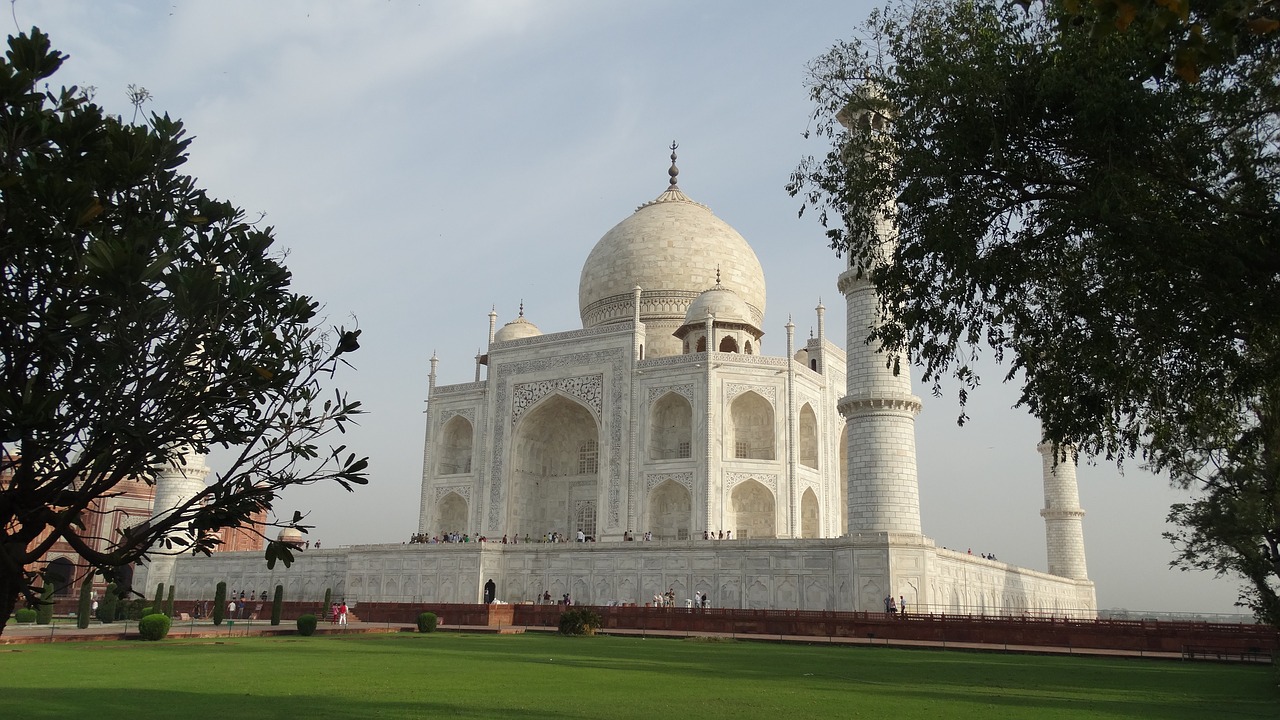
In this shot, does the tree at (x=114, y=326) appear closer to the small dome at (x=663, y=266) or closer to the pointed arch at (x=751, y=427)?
the pointed arch at (x=751, y=427)

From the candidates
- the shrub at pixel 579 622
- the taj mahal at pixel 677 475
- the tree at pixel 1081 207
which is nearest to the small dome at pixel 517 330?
the taj mahal at pixel 677 475

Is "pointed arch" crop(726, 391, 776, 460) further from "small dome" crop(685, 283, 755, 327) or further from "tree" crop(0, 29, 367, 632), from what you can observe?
"tree" crop(0, 29, 367, 632)

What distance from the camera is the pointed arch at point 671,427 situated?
3275 cm

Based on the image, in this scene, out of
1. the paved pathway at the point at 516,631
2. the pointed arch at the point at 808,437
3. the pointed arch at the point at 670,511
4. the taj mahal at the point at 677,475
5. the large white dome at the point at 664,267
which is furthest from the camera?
the large white dome at the point at 664,267

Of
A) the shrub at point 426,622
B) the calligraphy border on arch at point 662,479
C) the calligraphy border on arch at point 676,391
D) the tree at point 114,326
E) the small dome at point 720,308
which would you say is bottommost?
the shrub at point 426,622

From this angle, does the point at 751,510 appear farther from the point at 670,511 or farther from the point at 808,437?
the point at 808,437

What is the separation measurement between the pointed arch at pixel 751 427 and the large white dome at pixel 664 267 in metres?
4.91

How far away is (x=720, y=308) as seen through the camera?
34.5 m

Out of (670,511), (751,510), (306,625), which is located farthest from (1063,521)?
(306,625)

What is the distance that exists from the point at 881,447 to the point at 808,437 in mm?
11300

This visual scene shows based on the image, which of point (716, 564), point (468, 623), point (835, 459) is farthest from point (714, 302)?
point (468, 623)

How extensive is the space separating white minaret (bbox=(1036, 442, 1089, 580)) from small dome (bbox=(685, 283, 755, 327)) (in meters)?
10.9

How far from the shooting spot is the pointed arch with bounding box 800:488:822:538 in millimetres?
33031

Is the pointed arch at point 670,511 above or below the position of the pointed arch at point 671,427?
below
